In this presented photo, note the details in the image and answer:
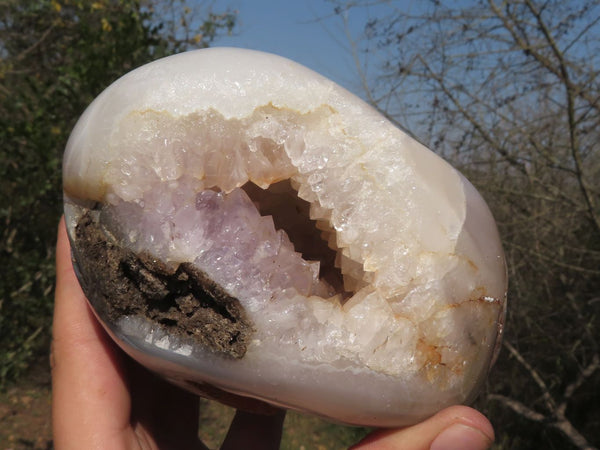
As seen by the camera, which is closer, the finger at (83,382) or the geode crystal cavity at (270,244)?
the geode crystal cavity at (270,244)

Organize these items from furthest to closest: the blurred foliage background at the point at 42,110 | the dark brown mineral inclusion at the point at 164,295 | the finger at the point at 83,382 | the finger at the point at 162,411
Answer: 1. the blurred foliage background at the point at 42,110
2. the finger at the point at 162,411
3. the finger at the point at 83,382
4. the dark brown mineral inclusion at the point at 164,295

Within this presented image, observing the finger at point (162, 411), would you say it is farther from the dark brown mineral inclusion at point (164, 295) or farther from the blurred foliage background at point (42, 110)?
the blurred foliage background at point (42, 110)

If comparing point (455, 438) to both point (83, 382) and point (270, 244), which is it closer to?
point (270, 244)

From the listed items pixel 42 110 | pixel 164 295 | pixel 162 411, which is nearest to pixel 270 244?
pixel 164 295

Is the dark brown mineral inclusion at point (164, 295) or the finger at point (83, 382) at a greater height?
the dark brown mineral inclusion at point (164, 295)

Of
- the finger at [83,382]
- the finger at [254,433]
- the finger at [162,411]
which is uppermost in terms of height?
the finger at [83,382]

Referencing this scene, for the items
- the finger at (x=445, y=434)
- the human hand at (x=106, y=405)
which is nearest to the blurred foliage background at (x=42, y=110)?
the human hand at (x=106, y=405)

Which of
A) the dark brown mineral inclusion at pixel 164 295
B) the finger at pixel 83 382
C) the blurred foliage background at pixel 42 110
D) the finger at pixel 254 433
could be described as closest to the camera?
the dark brown mineral inclusion at pixel 164 295
